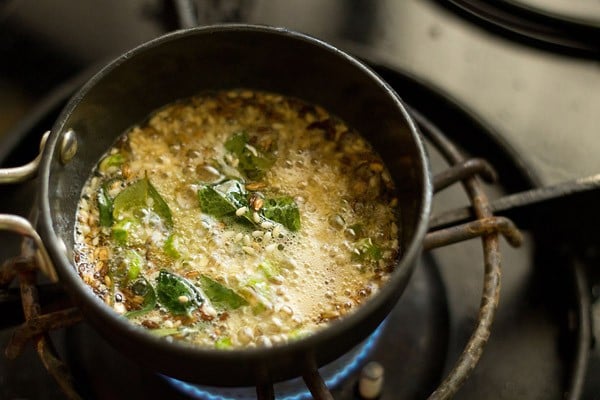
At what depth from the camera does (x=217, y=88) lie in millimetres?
1288

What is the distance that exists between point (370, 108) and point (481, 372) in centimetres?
51

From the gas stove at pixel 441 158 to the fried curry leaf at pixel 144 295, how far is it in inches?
5.0

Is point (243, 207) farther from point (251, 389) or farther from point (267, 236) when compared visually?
point (251, 389)

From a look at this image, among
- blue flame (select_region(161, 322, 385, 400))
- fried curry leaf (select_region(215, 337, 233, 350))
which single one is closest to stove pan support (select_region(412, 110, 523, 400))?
blue flame (select_region(161, 322, 385, 400))

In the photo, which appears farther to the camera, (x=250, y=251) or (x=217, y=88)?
(x=217, y=88)

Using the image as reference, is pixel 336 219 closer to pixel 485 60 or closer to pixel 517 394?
pixel 517 394

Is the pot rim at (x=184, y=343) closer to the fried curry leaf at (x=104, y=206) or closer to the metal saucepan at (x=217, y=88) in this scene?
the metal saucepan at (x=217, y=88)

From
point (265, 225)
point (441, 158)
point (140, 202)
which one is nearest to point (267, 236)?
point (265, 225)

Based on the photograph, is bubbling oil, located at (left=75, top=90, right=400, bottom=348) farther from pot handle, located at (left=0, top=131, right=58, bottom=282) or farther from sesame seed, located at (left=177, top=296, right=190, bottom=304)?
pot handle, located at (left=0, top=131, right=58, bottom=282)

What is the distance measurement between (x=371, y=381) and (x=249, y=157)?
46 cm

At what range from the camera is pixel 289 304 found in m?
1.04

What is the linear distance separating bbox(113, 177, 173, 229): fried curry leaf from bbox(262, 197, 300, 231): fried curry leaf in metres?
0.17

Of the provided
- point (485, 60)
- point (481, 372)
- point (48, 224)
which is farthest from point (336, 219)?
point (485, 60)

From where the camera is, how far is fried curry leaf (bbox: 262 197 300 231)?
3.71ft
